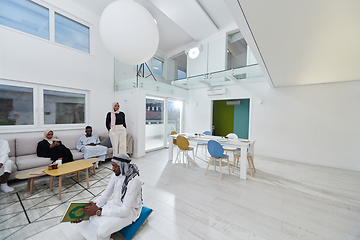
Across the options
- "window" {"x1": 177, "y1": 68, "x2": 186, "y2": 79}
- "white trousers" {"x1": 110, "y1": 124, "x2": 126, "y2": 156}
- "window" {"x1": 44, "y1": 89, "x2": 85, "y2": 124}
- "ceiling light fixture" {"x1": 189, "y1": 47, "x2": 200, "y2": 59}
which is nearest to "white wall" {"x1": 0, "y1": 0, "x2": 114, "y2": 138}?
"window" {"x1": 44, "y1": 89, "x2": 85, "y2": 124}

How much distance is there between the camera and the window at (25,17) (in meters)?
3.11

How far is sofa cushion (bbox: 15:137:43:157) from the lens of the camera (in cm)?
312

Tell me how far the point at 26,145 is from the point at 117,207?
3344 mm

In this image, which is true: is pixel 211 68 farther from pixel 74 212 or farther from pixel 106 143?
pixel 74 212

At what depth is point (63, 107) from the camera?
4.05 metres

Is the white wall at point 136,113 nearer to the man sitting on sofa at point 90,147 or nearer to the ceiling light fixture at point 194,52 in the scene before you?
the man sitting on sofa at point 90,147

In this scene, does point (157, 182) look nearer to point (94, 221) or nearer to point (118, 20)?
point (94, 221)

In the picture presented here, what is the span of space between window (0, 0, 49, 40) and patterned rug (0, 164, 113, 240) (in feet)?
11.6

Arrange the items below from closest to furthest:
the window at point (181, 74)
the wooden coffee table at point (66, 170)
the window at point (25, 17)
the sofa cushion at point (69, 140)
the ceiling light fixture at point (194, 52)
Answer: the wooden coffee table at point (66, 170) → the window at point (25, 17) → the sofa cushion at point (69, 140) → the ceiling light fixture at point (194, 52) → the window at point (181, 74)

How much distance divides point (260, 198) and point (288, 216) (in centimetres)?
45

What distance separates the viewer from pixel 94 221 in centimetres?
145

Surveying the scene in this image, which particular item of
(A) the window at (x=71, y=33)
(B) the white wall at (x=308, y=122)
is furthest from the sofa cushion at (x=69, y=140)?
(B) the white wall at (x=308, y=122)

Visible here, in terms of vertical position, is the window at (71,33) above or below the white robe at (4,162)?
above

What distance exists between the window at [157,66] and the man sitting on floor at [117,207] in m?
5.43
